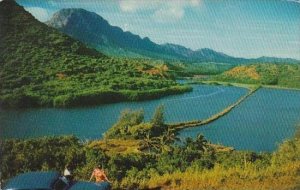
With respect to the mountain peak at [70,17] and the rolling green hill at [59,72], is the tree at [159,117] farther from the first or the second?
the mountain peak at [70,17]

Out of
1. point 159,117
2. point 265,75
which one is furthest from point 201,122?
point 265,75

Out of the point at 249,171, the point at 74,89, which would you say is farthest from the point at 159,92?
Answer: the point at 249,171

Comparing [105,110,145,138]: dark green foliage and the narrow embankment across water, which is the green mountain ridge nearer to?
the narrow embankment across water

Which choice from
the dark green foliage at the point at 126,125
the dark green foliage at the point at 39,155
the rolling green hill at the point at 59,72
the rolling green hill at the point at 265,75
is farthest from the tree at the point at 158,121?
the rolling green hill at the point at 265,75

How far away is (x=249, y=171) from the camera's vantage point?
32.2ft

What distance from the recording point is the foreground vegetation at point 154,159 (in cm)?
930

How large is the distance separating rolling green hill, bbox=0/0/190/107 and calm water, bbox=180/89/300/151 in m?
1.39

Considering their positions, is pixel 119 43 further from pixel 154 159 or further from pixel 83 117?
pixel 154 159

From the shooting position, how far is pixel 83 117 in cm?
1270

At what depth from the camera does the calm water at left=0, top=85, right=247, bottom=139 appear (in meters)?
12.4

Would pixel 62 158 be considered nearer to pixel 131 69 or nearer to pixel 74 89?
pixel 74 89

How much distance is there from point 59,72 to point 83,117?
1931 millimetres

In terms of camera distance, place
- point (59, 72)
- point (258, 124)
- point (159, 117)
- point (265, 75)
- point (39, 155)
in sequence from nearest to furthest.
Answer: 1. point (39, 155)
2. point (159, 117)
3. point (59, 72)
4. point (258, 124)
5. point (265, 75)

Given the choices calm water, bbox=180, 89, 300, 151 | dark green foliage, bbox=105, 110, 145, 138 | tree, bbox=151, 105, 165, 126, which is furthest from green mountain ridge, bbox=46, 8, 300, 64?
dark green foliage, bbox=105, 110, 145, 138
